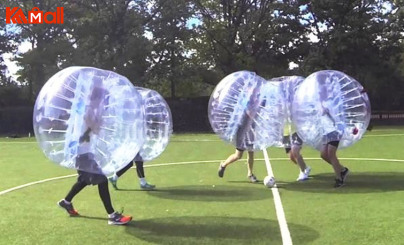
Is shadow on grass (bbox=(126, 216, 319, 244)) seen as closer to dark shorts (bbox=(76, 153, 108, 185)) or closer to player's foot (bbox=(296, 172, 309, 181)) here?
dark shorts (bbox=(76, 153, 108, 185))

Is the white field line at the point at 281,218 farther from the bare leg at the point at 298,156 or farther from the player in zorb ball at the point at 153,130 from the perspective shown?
the player in zorb ball at the point at 153,130

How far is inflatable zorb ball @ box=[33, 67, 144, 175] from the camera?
6.55 meters

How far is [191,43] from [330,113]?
32555 millimetres

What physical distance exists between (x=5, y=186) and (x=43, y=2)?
105ft

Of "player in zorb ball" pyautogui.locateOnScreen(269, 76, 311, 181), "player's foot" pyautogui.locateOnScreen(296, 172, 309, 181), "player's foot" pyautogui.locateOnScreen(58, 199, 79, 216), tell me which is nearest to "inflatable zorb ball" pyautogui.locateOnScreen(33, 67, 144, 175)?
"player's foot" pyautogui.locateOnScreen(58, 199, 79, 216)

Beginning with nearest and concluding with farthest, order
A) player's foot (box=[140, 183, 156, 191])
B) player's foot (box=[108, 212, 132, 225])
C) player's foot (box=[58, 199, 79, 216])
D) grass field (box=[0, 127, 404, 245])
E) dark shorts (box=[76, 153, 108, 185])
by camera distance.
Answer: grass field (box=[0, 127, 404, 245]), dark shorts (box=[76, 153, 108, 185]), player's foot (box=[108, 212, 132, 225]), player's foot (box=[58, 199, 79, 216]), player's foot (box=[140, 183, 156, 191])

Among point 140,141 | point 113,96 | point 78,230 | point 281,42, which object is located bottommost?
point 78,230

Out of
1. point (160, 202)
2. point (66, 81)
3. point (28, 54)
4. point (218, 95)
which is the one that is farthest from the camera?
point (28, 54)

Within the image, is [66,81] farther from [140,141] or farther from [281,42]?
[281,42]

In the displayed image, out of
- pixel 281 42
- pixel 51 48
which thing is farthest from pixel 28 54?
pixel 281 42

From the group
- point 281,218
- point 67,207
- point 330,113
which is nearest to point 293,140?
point 330,113

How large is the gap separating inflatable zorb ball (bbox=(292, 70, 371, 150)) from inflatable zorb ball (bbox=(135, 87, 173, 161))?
2477mm

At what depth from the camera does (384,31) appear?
128 ft

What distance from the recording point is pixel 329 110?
9578 mm
